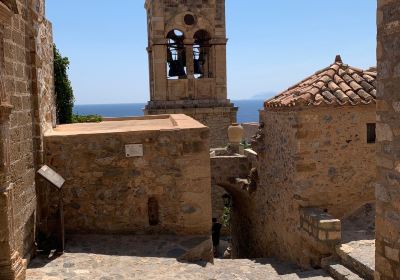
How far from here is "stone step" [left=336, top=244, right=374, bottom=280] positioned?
6.58m

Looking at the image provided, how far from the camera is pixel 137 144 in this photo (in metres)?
7.35

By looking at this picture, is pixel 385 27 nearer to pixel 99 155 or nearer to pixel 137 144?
pixel 137 144

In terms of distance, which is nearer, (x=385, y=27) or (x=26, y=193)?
(x=385, y=27)

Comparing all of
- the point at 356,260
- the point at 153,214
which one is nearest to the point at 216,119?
the point at 153,214

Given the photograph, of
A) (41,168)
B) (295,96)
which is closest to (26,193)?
(41,168)

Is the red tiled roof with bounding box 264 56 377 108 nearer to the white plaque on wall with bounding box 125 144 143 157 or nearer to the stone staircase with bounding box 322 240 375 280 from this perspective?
the stone staircase with bounding box 322 240 375 280

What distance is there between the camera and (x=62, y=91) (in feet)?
52.5

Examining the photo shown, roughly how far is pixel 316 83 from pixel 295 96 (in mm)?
567

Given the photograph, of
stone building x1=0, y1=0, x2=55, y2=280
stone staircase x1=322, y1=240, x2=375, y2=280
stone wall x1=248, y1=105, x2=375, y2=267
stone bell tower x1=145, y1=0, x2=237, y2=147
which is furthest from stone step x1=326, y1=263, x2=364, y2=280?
stone bell tower x1=145, y1=0, x2=237, y2=147

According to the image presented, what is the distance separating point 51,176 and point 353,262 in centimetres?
473

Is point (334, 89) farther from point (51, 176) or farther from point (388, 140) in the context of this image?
point (51, 176)

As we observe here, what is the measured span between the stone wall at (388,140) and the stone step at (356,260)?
2065 millimetres

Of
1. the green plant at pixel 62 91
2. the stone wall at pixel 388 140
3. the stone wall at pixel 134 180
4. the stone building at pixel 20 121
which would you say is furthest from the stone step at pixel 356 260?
the green plant at pixel 62 91

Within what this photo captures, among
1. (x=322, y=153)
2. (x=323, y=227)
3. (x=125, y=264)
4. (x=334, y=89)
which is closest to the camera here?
(x=125, y=264)
